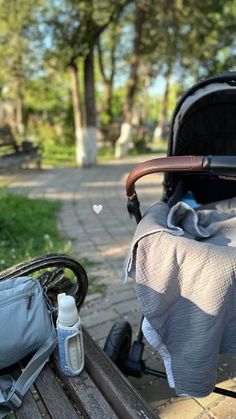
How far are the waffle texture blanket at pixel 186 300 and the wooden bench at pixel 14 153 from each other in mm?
7914

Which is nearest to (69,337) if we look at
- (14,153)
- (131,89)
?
(14,153)

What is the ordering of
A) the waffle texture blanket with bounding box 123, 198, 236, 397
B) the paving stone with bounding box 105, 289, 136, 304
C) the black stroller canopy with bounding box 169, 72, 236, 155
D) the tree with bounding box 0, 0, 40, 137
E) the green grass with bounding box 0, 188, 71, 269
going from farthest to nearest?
the tree with bounding box 0, 0, 40, 137, the green grass with bounding box 0, 188, 71, 269, the paving stone with bounding box 105, 289, 136, 304, the black stroller canopy with bounding box 169, 72, 236, 155, the waffle texture blanket with bounding box 123, 198, 236, 397

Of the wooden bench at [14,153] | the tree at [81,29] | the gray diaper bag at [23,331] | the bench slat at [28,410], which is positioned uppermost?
the tree at [81,29]

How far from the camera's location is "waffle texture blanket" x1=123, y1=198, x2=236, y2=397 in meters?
1.45

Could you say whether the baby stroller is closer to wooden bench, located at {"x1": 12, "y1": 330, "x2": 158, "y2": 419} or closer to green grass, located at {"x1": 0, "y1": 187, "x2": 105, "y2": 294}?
wooden bench, located at {"x1": 12, "y1": 330, "x2": 158, "y2": 419}

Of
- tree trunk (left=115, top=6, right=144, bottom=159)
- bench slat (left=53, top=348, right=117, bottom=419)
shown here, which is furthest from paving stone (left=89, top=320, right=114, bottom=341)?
tree trunk (left=115, top=6, right=144, bottom=159)

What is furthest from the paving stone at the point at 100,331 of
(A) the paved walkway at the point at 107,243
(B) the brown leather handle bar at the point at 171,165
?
(B) the brown leather handle bar at the point at 171,165

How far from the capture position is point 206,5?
1129 cm

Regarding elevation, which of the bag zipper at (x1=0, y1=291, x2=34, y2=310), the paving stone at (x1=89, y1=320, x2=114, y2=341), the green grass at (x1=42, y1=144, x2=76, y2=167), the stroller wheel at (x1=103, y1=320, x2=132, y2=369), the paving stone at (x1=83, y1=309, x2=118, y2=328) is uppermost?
the bag zipper at (x1=0, y1=291, x2=34, y2=310)

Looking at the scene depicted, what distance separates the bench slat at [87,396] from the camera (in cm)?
132

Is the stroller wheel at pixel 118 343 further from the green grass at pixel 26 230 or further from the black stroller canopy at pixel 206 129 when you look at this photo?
the green grass at pixel 26 230

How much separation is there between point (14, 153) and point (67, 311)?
8567 millimetres

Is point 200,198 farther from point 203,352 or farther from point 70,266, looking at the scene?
point 203,352

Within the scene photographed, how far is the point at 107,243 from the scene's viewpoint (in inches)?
177
